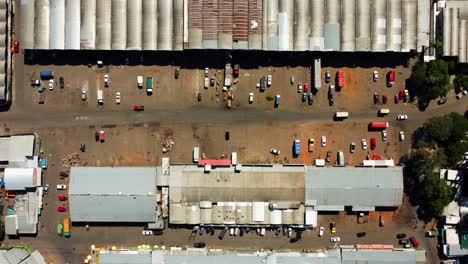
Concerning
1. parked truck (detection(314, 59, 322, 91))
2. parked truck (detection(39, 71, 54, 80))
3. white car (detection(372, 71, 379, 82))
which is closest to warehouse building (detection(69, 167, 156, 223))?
parked truck (detection(39, 71, 54, 80))

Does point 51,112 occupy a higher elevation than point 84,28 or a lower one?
lower

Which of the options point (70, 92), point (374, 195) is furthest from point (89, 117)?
point (374, 195)

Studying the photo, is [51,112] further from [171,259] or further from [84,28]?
[171,259]

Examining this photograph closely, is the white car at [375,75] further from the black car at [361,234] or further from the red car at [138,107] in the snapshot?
the red car at [138,107]

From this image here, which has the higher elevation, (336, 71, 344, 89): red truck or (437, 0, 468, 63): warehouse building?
(437, 0, 468, 63): warehouse building

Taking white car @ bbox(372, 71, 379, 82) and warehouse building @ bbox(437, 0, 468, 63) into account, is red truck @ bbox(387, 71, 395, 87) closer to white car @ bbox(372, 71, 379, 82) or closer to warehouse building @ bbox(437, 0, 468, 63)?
white car @ bbox(372, 71, 379, 82)

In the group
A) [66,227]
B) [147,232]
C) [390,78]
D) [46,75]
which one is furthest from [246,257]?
[46,75]
